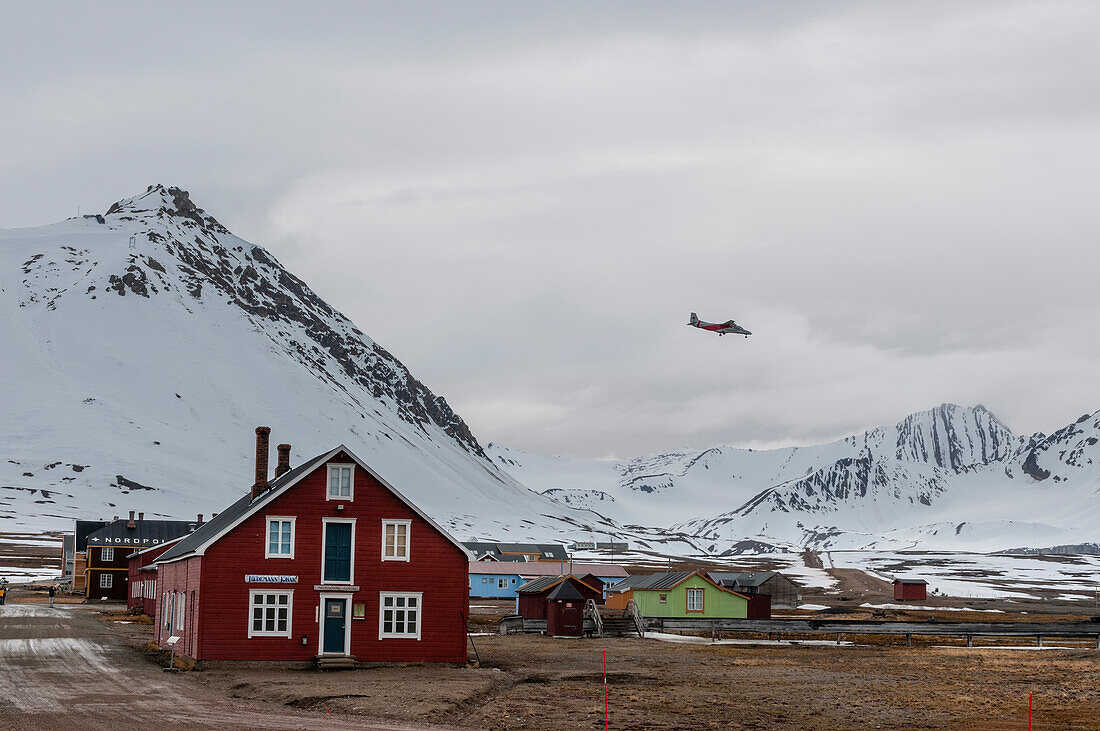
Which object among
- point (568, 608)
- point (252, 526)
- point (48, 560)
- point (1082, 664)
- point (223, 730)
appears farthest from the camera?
point (48, 560)

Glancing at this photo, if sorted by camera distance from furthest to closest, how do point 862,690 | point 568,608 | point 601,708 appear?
point 568,608, point 862,690, point 601,708

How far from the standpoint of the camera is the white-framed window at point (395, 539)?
49156 mm

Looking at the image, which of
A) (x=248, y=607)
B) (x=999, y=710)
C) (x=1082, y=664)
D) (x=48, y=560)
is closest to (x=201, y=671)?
(x=248, y=607)

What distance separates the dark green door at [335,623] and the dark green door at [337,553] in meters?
0.93

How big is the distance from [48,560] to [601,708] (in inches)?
6913

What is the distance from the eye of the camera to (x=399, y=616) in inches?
1918

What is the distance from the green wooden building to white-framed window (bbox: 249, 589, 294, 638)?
54367mm

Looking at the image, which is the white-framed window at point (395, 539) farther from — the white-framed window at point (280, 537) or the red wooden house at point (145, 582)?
the red wooden house at point (145, 582)

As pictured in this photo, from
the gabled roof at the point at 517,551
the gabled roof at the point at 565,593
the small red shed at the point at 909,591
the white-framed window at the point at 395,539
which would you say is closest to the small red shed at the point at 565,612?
the gabled roof at the point at 565,593

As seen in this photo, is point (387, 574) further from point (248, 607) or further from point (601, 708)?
point (601, 708)

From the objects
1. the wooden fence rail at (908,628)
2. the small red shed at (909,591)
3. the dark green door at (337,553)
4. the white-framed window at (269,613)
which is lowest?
the small red shed at (909,591)

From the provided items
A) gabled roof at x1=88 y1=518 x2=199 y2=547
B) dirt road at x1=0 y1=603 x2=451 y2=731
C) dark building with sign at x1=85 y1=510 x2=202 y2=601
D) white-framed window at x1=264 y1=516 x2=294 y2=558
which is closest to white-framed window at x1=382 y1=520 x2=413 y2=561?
white-framed window at x1=264 y1=516 x2=294 y2=558

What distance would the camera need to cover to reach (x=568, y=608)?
7306cm

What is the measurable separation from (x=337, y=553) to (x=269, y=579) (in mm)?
2788
